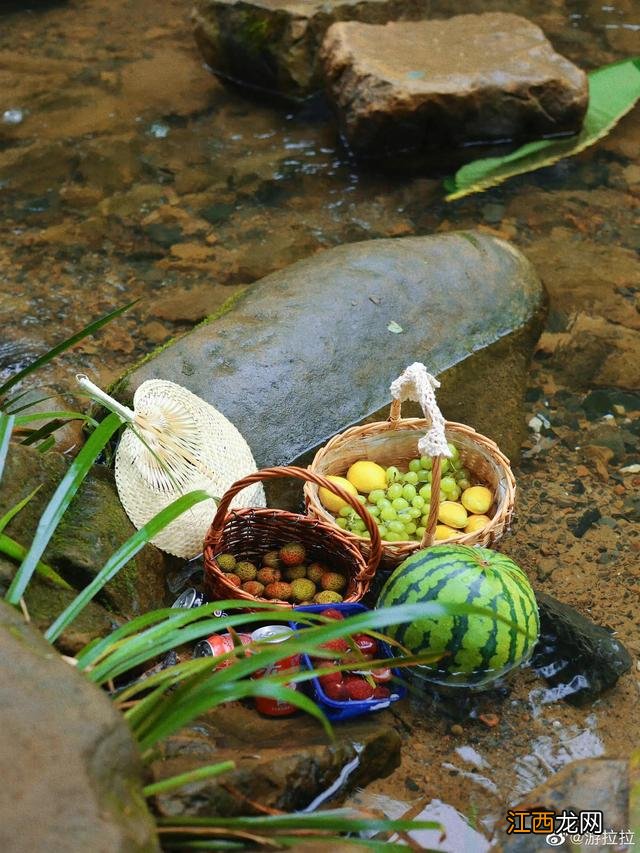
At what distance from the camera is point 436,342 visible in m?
4.32

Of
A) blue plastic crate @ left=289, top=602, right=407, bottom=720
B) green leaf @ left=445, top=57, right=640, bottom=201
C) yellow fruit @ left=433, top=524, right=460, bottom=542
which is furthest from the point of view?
green leaf @ left=445, top=57, right=640, bottom=201

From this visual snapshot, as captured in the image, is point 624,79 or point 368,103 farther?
point 624,79

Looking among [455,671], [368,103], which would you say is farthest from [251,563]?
[368,103]

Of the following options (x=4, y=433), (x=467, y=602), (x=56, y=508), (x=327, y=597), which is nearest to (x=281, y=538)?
(x=327, y=597)

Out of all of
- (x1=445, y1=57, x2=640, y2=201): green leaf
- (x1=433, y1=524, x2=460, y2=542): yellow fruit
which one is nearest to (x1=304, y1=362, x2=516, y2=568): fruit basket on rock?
(x1=433, y1=524, x2=460, y2=542): yellow fruit

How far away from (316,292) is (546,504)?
1398 millimetres

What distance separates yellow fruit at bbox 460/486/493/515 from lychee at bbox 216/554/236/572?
0.92m

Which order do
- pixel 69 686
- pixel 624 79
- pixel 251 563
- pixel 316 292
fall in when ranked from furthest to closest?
pixel 624 79 < pixel 316 292 < pixel 251 563 < pixel 69 686

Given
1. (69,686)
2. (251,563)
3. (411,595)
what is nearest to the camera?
(69,686)

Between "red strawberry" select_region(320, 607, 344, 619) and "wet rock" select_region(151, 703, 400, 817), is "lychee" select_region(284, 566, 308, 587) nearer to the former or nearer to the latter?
"red strawberry" select_region(320, 607, 344, 619)

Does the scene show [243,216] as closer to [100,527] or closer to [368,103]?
[368,103]

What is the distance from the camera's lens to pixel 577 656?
3166mm

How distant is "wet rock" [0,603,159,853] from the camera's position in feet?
5.49

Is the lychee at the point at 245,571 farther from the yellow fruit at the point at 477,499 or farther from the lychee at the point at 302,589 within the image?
the yellow fruit at the point at 477,499
